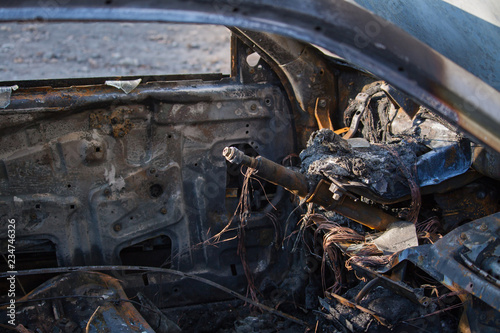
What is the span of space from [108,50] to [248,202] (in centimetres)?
713

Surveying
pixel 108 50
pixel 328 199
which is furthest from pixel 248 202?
pixel 108 50

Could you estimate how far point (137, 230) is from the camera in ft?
10.6

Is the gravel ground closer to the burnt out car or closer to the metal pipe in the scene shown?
the burnt out car

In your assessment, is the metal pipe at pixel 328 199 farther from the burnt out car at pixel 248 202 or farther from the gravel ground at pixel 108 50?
the gravel ground at pixel 108 50

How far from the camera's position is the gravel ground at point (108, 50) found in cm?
870

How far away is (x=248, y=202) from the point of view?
3.33 m

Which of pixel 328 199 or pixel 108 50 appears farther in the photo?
pixel 108 50

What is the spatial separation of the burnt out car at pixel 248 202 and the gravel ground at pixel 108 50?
5437 millimetres

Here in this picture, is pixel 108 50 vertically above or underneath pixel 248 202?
above

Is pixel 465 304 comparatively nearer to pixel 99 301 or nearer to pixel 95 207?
pixel 99 301

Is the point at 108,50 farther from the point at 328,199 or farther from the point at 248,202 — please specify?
the point at 328,199

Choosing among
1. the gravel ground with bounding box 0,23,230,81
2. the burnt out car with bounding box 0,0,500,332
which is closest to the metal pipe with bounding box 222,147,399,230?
the burnt out car with bounding box 0,0,500,332

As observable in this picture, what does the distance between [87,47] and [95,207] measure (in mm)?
7234

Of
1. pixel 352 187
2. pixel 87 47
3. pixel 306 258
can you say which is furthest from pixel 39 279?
pixel 87 47
